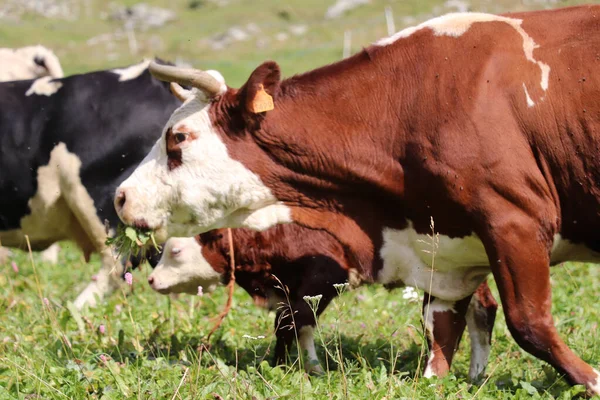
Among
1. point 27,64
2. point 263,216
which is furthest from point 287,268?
point 27,64

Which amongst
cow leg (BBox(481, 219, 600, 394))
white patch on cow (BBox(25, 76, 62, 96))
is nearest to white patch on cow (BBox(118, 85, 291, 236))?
cow leg (BBox(481, 219, 600, 394))

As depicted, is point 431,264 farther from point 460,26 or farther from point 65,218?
point 65,218

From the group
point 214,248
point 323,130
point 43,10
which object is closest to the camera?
point 323,130

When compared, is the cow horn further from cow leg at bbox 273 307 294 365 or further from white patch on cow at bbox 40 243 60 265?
white patch on cow at bbox 40 243 60 265

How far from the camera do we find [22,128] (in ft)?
25.0

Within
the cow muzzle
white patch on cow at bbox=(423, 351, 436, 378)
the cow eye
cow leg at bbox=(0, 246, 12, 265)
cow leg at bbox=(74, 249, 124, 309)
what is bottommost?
cow leg at bbox=(0, 246, 12, 265)

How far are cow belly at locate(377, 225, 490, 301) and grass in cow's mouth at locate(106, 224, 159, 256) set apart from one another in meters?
1.34

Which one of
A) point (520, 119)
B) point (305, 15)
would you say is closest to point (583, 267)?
point (520, 119)

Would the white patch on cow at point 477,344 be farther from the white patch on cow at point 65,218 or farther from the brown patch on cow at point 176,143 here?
the white patch on cow at point 65,218

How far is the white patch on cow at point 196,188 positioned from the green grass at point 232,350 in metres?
0.54

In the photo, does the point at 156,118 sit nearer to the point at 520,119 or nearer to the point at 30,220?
the point at 30,220

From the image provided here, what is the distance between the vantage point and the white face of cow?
21.5 ft

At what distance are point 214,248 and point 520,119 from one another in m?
2.87

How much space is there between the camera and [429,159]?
4438 millimetres
